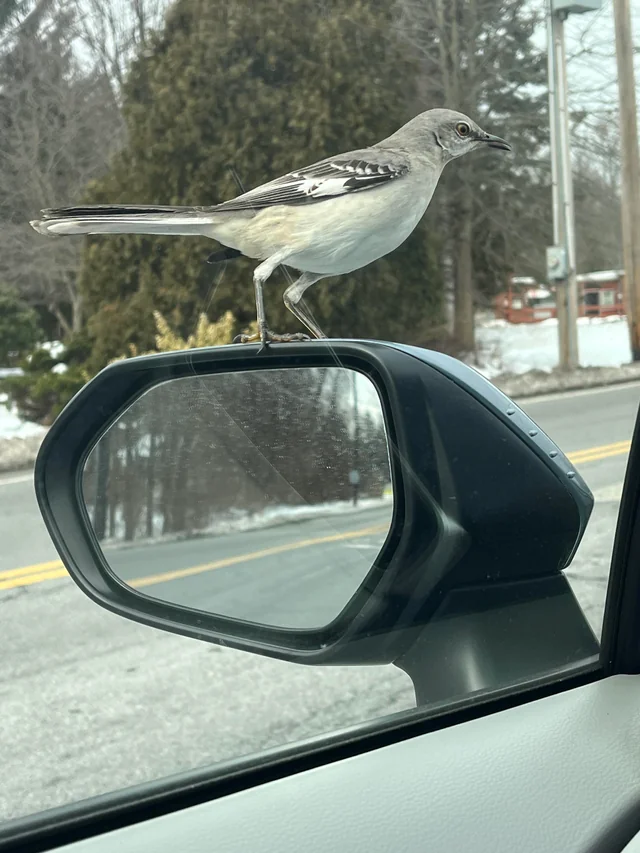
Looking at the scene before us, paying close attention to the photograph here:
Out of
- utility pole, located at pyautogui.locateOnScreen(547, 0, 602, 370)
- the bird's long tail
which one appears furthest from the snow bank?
utility pole, located at pyautogui.locateOnScreen(547, 0, 602, 370)

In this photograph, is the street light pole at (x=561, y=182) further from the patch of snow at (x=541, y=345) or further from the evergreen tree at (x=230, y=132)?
the evergreen tree at (x=230, y=132)

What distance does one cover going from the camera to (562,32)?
2.46 m

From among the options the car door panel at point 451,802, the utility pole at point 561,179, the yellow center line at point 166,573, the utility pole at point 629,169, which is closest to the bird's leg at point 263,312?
the yellow center line at point 166,573

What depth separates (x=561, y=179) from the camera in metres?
2.67

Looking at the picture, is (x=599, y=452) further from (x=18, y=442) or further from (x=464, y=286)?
(x=18, y=442)

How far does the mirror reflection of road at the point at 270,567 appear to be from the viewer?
2.09 metres

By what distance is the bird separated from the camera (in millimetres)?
1865

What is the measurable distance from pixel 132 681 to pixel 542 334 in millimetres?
1545

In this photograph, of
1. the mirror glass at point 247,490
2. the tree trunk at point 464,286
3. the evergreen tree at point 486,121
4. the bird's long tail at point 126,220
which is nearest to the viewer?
the bird's long tail at point 126,220

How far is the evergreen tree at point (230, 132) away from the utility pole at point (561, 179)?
549 mm

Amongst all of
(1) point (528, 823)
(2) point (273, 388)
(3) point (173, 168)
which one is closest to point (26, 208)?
(3) point (173, 168)

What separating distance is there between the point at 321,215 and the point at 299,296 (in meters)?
0.17

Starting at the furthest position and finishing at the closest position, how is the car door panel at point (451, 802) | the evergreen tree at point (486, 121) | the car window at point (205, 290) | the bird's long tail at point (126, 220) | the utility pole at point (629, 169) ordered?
1. the utility pole at point (629, 169)
2. the evergreen tree at point (486, 121)
3. the car window at point (205, 290)
4. the bird's long tail at point (126, 220)
5. the car door panel at point (451, 802)

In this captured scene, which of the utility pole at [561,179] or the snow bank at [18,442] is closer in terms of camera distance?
the snow bank at [18,442]
